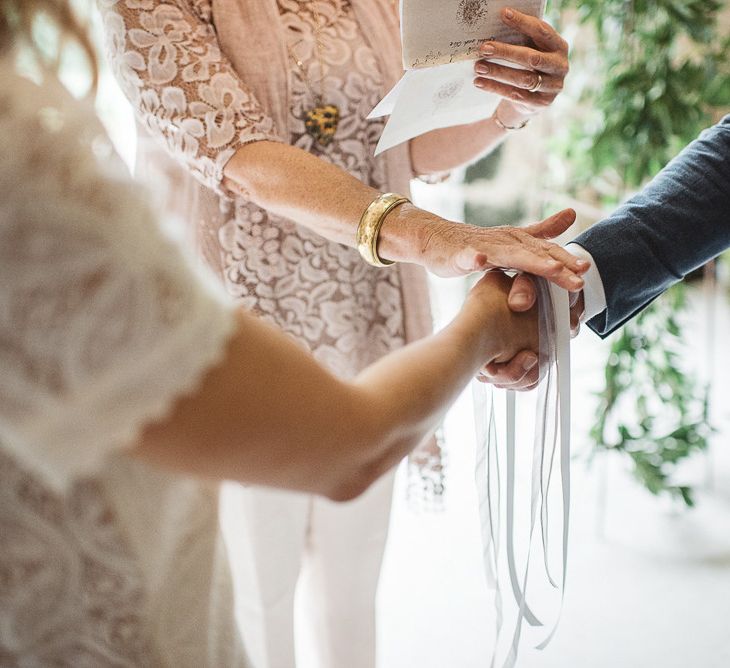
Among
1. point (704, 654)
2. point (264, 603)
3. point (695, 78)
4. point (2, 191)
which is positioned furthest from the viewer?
point (695, 78)

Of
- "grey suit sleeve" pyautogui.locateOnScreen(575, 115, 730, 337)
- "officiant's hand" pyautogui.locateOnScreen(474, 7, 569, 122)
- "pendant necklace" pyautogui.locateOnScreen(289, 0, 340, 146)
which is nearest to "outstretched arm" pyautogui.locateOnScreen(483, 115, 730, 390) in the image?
"grey suit sleeve" pyautogui.locateOnScreen(575, 115, 730, 337)

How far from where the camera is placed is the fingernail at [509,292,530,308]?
1.12 m

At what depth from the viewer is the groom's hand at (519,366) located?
3.67 ft

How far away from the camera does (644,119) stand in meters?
2.37

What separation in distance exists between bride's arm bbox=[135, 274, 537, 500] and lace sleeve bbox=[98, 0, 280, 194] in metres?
0.57

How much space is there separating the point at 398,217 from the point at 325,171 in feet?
0.44

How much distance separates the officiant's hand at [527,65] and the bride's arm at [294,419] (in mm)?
599

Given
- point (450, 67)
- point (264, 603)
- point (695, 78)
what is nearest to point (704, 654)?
point (264, 603)

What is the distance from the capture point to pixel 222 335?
57 cm

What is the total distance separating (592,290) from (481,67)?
15.3 inches

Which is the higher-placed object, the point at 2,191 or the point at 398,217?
the point at 2,191

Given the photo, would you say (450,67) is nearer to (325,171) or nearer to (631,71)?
(325,171)

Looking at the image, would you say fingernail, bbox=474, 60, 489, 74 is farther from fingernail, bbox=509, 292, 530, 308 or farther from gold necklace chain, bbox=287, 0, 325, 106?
fingernail, bbox=509, 292, 530, 308

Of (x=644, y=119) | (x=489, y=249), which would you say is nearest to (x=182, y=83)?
(x=489, y=249)
